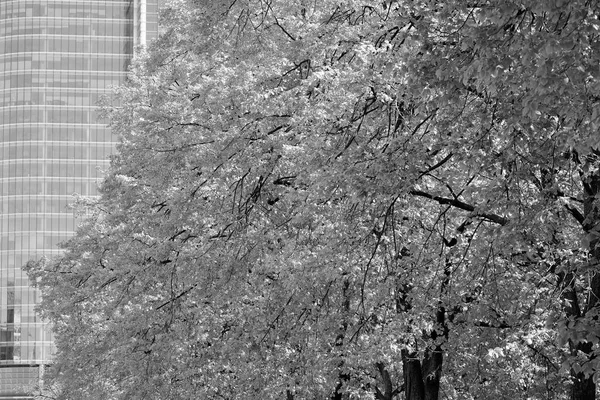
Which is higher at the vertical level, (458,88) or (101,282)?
(101,282)

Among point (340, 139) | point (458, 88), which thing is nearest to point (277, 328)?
point (340, 139)

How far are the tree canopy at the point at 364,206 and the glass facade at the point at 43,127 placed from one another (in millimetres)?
106514

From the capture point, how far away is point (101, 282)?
27.3 m

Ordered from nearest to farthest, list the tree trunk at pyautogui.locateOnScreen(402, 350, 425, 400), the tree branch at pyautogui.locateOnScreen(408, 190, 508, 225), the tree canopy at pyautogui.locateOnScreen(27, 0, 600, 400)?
1. the tree canopy at pyautogui.locateOnScreen(27, 0, 600, 400)
2. the tree branch at pyautogui.locateOnScreen(408, 190, 508, 225)
3. the tree trunk at pyautogui.locateOnScreen(402, 350, 425, 400)

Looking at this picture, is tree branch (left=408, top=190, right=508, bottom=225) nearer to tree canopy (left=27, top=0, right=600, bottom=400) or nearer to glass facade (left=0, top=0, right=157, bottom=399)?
tree canopy (left=27, top=0, right=600, bottom=400)

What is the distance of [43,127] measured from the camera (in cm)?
13362

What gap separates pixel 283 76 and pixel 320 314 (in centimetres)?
419

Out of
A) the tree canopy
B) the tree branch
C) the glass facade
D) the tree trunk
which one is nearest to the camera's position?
the tree canopy

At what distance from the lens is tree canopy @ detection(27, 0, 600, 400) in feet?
42.3

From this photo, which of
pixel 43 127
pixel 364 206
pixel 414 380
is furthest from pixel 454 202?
pixel 43 127

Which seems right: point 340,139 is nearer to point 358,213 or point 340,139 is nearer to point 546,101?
point 358,213

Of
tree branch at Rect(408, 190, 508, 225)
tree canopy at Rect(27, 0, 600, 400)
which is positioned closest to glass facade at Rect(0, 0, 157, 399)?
tree canopy at Rect(27, 0, 600, 400)

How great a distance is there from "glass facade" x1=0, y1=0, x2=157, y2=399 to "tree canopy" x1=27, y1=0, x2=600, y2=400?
349 feet

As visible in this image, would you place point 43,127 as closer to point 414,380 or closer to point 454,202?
point 414,380
